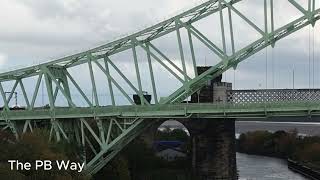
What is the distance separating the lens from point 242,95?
4941cm

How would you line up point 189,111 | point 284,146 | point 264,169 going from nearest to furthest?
point 189,111
point 264,169
point 284,146

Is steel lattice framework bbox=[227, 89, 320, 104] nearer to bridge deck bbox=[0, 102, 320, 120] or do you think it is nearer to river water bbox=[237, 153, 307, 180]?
bridge deck bbox=[0, 102, 320, 120]

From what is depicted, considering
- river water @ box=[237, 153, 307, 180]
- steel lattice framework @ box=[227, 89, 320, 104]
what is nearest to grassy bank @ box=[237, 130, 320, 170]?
river water @ box=[237, 153, 307, 180]

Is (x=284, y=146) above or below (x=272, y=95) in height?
below

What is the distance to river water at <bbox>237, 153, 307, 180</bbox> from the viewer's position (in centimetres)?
7919

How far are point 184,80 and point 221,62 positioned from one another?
3639 mm

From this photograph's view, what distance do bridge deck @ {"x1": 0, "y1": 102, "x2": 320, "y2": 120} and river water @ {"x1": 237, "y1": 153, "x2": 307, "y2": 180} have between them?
1246 inches

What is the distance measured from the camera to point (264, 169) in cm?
8775

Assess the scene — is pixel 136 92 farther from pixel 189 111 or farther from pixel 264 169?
pixel 264 169

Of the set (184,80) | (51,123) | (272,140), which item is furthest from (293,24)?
(272,140)

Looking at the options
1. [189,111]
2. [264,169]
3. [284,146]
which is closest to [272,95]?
[189,111]

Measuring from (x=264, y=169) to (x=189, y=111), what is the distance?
43230 millimetres

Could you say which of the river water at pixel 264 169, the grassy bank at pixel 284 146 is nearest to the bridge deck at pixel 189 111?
the river water at pixel 264 169

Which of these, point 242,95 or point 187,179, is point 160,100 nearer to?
point 242,95
